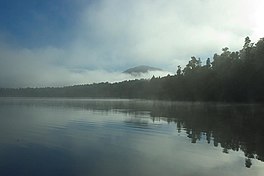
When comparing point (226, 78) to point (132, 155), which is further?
point (226, 78)

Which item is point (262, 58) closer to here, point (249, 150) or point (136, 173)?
point (249, 150)

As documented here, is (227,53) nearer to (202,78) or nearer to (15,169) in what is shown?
(202,78)

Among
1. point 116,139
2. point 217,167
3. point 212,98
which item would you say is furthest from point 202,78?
point 217,167

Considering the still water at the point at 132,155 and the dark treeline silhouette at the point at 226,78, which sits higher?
the dark treeline silhouette at the point at 226,78

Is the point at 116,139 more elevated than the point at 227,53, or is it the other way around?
the point at 227,53

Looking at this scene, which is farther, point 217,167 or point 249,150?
point 249,150

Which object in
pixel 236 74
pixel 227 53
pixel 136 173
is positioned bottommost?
pixel 136 173

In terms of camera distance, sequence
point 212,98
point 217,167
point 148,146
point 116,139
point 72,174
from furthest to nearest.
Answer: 1. point 212,98
2. point 116,139
3. point 148,146
4. point 217,167
5. point 72,174

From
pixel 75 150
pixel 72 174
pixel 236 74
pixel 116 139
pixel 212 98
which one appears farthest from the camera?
pixel 212 98

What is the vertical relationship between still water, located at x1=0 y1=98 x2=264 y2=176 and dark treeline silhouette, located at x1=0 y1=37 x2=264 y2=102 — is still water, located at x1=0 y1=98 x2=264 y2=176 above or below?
→ below

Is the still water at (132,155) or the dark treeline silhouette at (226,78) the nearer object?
the still water at (132,155)

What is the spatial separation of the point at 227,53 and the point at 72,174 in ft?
454

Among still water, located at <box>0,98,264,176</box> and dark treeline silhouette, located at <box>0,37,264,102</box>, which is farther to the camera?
dark treeline silhouette, located at <box>0,37,264,102</box>

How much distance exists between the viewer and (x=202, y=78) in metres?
158
